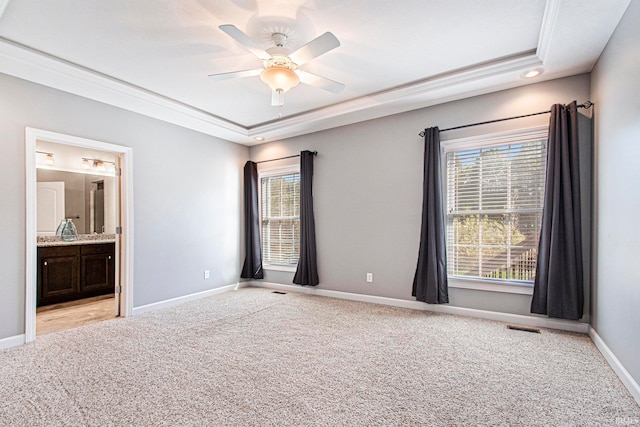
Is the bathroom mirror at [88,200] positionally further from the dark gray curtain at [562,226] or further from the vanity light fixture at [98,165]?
the dark gray curtain at [562,226]

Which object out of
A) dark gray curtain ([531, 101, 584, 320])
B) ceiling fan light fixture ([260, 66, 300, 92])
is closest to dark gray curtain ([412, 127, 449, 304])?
dark gray curtain ([531, 101, 584, 320])

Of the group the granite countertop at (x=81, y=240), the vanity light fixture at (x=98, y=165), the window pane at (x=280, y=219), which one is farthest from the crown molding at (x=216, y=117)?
the granite countertop at (x=81, y=240)

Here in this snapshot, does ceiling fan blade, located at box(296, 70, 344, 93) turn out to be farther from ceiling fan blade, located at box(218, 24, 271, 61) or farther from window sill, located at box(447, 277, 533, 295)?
window sill, located at box(447, 277, 533, 295)

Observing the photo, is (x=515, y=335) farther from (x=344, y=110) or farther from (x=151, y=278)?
(x=151, y=278)

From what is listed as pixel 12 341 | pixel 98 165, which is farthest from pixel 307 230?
pixel 98 165

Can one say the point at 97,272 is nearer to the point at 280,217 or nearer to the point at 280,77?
the point at 280,217

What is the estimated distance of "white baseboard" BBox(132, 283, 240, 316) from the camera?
3998 millimetres

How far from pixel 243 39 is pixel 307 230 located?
3.02 meters

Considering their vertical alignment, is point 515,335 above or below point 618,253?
below

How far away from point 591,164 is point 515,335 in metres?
1.82

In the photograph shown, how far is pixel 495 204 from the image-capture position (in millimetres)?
3549

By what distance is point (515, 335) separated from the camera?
9.99 feet

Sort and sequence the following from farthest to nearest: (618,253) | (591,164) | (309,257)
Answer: (309,257) → (591,164) → (618,253)

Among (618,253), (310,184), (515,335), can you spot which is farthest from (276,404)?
(310,184)
